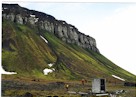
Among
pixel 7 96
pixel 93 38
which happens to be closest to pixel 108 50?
pixel 93 38

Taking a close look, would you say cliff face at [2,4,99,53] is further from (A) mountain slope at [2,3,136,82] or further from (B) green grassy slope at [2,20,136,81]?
(B) green grassy slope at [2,20,136,81]

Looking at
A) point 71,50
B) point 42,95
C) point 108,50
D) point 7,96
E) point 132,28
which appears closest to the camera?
point 7,96

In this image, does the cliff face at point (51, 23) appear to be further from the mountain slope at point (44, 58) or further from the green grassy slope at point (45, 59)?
the green grassy slope at point (45, 59)

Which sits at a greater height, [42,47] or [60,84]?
[42,47]

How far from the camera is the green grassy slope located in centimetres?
6275

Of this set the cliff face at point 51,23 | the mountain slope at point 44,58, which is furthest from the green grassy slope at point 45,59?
the cliff face at point 51,23

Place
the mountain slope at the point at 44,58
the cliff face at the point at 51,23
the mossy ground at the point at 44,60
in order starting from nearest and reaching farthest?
1. the mossy ground at the point at 44,60
2. the mountain slope at the point at 44,58
3. the cliff face at the point at 51,23

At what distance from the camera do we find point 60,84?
62.0 m

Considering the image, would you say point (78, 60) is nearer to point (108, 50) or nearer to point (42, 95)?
point (108, 50)

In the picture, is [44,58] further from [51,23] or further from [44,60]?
[51,23]

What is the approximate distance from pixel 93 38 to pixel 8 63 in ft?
51.7

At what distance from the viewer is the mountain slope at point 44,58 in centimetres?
6269

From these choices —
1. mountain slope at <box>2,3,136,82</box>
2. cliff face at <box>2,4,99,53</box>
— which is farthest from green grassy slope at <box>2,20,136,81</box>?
cliff face at <box>2,4,99,53</box>

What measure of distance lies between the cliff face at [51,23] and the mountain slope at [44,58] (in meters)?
0.63
